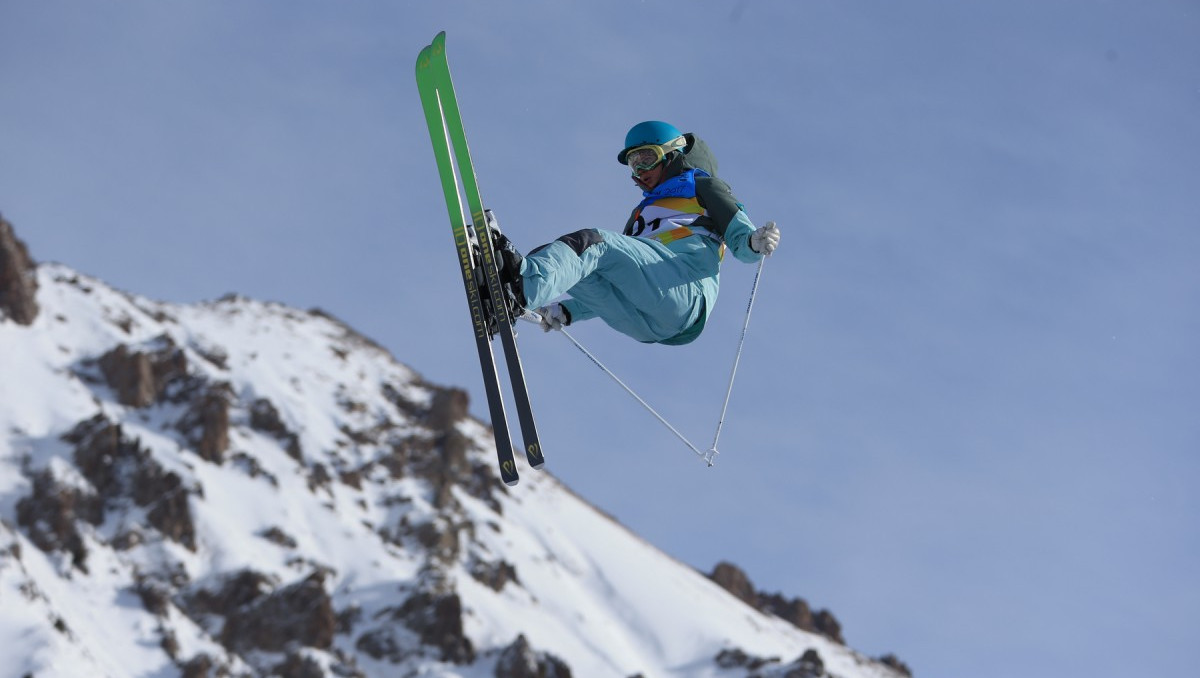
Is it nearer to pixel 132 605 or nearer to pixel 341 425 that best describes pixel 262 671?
pixel 132 605

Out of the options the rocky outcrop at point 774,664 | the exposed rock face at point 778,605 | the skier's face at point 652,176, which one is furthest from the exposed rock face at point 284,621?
the skier's face at point 652,176

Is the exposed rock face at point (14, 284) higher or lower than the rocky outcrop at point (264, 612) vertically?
higher

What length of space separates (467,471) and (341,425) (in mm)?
12180

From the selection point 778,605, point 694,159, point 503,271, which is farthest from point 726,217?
point 778,605

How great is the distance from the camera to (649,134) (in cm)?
1161

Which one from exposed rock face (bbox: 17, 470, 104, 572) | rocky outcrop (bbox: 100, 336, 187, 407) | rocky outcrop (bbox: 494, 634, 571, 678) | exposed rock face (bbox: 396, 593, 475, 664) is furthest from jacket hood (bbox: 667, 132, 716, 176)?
rocky outcrop (bbox: 100, 336, 187, 407)

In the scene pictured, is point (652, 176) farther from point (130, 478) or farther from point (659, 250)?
point (130, 478)

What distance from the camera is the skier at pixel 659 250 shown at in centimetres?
985

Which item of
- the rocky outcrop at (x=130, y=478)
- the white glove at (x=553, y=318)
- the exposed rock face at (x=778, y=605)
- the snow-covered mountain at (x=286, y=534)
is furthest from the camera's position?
the exposed rock face at (x=778, y=605)

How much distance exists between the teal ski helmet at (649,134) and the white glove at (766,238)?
4.66 ft

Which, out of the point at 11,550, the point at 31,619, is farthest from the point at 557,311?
the point at 11,550

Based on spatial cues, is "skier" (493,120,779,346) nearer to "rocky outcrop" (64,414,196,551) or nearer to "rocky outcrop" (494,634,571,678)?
"rocky outcrop" (494,634,571,678)

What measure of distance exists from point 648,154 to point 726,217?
38.2 inches

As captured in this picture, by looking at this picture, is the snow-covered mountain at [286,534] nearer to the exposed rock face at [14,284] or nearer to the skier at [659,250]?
the exposed rock face at [14,284]
